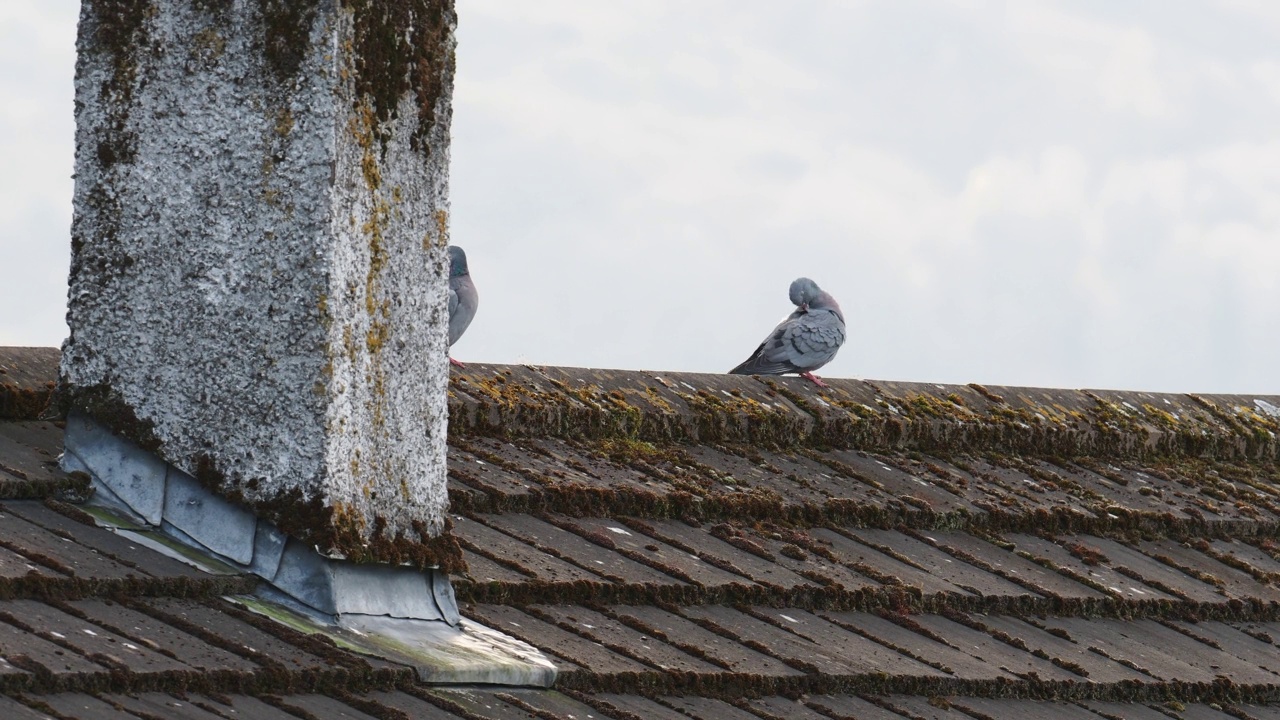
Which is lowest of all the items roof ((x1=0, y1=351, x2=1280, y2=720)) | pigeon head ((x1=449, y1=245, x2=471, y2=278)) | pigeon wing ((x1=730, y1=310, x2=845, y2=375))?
roof ((x1=0, y1=351, x2=1280, y2=720))

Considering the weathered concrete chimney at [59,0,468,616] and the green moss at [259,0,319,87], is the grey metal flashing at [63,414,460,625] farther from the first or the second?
the green moss at [259,0,319,87]

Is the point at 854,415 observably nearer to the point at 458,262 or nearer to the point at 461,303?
the point at 461,303

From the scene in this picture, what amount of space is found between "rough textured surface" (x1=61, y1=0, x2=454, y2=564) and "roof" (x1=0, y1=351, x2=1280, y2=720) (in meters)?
0.24

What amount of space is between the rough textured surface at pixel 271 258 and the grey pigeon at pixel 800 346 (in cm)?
566

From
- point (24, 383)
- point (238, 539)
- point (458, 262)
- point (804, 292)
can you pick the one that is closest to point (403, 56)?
point (238, 539)

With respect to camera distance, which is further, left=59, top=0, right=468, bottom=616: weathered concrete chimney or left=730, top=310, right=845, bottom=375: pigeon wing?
left=730, top=310, right=845, bottom=375: pigeon wing

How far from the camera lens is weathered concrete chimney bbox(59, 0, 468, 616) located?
10.6 ft

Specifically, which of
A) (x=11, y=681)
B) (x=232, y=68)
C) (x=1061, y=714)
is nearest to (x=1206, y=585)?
(x=1061, y=714)

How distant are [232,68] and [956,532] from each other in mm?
2853

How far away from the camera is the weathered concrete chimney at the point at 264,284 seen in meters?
3.22

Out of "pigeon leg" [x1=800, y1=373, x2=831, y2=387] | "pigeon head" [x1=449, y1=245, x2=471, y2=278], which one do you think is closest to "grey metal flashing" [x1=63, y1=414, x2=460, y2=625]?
"pigeon leg" [x1=800, y1=373, x2=831, y2=387]

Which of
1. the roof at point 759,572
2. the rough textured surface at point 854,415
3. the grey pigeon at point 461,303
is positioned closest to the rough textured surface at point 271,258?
the roof at point 759,572

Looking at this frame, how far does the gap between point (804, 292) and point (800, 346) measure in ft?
4.48

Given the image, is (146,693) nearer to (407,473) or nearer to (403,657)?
(403,657)
